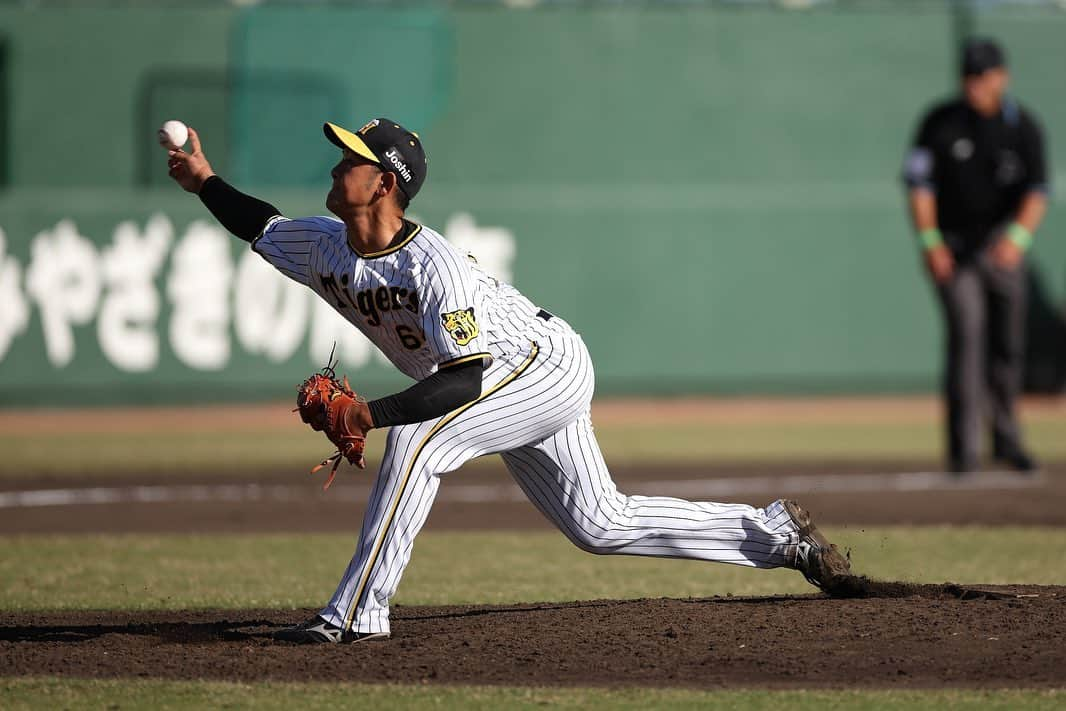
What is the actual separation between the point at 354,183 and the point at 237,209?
790mm

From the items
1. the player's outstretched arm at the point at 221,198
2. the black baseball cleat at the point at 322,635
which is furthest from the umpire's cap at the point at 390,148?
the black baseball cleat at the point at 322,635

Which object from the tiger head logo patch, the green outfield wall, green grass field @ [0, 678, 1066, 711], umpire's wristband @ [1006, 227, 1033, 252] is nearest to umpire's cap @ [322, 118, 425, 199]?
the tiger head logo patch

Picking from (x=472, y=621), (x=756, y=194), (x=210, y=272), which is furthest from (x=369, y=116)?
(x=472, y=621)

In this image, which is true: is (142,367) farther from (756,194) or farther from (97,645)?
(97,645)

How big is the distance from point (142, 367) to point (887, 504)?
8.15 meters

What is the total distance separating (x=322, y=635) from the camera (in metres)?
5.21

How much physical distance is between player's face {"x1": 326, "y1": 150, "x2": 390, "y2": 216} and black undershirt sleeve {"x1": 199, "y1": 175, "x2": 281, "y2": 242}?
634mm

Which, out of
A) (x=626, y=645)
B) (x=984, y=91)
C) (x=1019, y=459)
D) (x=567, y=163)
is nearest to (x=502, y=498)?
(x=1019, y=459)

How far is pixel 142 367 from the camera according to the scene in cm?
1559

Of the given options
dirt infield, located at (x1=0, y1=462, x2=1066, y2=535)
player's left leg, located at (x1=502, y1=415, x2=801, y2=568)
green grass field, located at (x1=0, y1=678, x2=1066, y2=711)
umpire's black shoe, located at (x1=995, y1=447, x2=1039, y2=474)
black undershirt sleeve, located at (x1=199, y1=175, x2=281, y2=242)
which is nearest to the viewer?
green grass field, located at (x1=0, y1=678, x2=1066, y2=711)

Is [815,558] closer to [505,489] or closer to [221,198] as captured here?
[221,198]

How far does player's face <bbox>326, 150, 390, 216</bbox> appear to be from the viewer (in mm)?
5105

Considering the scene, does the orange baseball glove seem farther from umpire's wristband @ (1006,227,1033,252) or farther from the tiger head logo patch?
umpire's wristband @ (1006,227,1033,252)

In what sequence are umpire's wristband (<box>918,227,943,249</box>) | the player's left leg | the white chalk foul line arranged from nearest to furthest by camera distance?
the player's left leg < the white chalk foul line < umpire's wristband (<box>918,227,943,249</box>)
